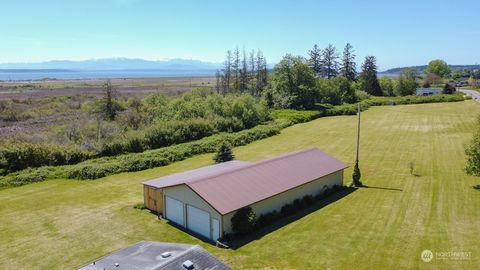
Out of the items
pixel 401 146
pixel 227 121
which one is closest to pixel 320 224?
pixel 401 146

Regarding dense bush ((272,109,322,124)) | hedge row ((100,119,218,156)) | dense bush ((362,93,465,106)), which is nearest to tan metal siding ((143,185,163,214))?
hedge row ((100,119,218,156))

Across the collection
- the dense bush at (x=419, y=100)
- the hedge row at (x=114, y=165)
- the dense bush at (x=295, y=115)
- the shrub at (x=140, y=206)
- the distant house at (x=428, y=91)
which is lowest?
the shrub at (x=140, y=206)

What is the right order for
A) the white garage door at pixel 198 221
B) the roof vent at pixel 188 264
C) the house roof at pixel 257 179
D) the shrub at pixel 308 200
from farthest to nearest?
the shrub at pixel 308 200 → the house roof at pixel 257 179 → the white garage door at pixel 198 221 → the roof vent at pixel 188 264

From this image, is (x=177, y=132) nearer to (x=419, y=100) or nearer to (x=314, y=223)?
(x=314, y=223)

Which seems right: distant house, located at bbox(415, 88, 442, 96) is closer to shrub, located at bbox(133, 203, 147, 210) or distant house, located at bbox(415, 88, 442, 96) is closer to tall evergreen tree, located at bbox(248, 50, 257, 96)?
tall evergreen tree, located at bbox(248, 50, 257, 96)

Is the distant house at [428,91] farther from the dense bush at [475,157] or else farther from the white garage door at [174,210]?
the white garage door at [174,210]

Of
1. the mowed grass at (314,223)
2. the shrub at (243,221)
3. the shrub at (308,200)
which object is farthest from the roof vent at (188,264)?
the shrub at (308,200)
